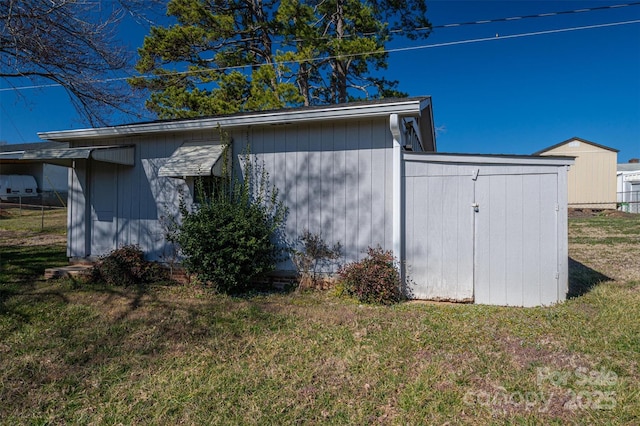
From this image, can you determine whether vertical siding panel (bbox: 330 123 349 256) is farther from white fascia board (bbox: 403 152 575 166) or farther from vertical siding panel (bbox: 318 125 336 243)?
white fascia board (bbox: 403 152 575 166)

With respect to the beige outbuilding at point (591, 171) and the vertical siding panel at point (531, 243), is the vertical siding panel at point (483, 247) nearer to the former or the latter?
the vertical siding panel at point (531, 243)

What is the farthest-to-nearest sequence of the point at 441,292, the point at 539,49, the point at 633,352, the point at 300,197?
the point at 539,49 < the point at 300,197 < the point at 441,292 < the point at 633,352

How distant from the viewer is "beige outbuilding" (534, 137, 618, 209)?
21.8 metres

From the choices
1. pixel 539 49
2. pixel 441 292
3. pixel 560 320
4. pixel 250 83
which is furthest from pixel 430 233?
pixel 250 83

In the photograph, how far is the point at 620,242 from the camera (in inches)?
396

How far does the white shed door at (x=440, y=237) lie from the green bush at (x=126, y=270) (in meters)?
4.14

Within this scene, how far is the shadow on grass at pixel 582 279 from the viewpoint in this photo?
211 inches

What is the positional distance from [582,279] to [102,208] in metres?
8.32

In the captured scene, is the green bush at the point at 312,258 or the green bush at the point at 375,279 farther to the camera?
the green bush at the point at 312,258

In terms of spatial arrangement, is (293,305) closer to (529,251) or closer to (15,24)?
(529,251)

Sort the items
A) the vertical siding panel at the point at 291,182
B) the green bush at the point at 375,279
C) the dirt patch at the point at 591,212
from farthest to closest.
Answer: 1. the dirt patch at the point at 591,212
2. the vertical siding panel at the point at 291,182
3. the green bush at the point at 375,279

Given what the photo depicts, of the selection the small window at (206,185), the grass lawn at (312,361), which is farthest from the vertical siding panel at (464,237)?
the small window at (206,185)

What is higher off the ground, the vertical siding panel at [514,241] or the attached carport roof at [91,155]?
the attached carport roof at [91,155]

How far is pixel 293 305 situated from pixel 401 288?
1508 millimetres
